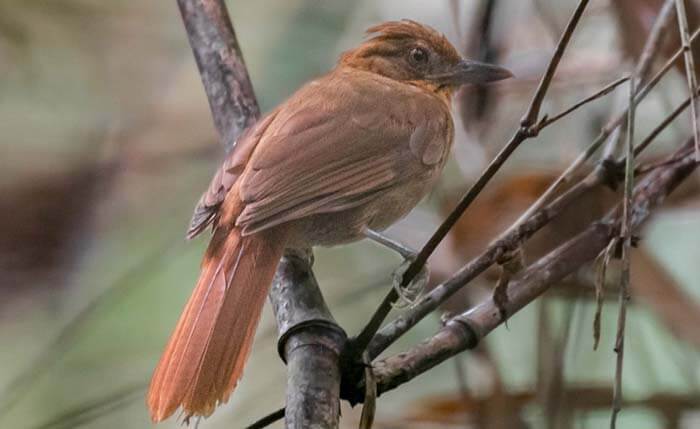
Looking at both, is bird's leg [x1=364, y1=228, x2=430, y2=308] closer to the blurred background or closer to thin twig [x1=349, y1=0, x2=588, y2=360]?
thin twig [x1=349, y1=0, x2=588, y2=360]

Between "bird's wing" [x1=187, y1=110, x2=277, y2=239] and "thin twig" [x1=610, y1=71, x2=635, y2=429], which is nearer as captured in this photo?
"thin twig" [x1=610, y1=71, x2=635, y2=429]

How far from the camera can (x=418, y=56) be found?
3607 millimetres

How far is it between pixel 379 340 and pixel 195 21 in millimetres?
1492

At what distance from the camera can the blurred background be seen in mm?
3371

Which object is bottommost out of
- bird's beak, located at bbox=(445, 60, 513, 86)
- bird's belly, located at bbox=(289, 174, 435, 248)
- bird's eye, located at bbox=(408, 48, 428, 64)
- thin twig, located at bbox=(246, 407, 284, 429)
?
thin twig, located at bbox=(246, 407, 284, 429)

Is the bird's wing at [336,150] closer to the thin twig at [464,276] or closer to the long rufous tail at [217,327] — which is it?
the long rufous tail at [217,327]

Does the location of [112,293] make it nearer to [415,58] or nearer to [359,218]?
[415,58]

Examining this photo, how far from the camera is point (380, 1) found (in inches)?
193

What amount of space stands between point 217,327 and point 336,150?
2.41 ft

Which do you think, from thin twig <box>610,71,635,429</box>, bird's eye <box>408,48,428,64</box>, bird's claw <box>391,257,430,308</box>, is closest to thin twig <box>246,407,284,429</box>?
bird's claw <box>391,257,430,308</box>

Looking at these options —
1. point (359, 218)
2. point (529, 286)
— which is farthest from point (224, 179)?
point (529, 286)

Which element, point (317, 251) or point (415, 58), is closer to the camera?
point (415, 58)

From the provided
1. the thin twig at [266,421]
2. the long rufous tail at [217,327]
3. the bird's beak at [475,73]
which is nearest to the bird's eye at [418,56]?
the bird's beak at [475,73]

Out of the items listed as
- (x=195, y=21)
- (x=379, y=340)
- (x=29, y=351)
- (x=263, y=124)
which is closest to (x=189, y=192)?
(x=29, y=351)
